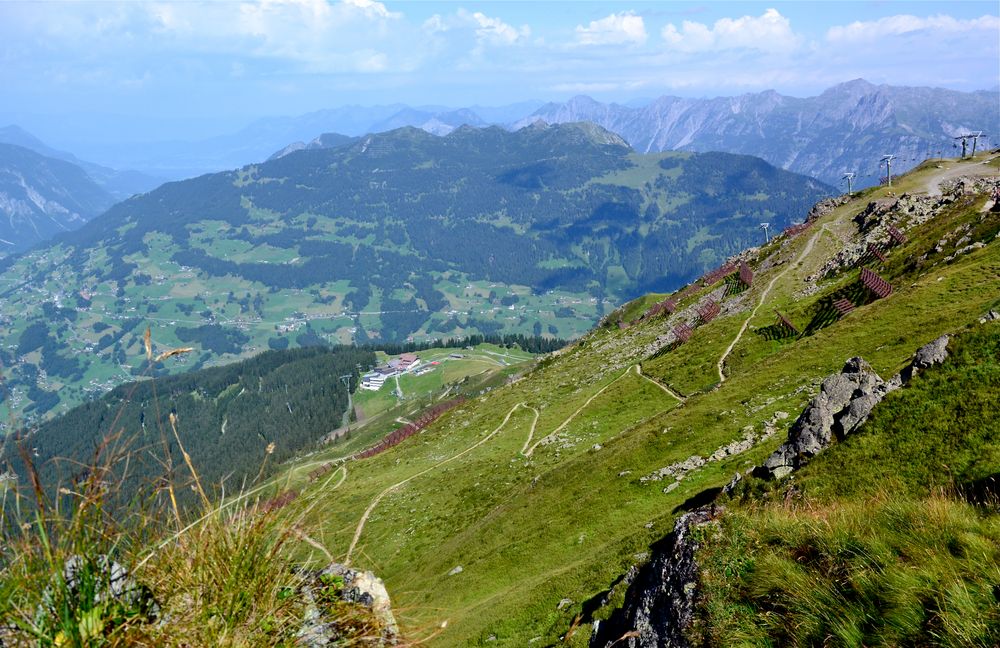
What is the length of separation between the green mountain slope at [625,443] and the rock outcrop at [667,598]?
1.77 m

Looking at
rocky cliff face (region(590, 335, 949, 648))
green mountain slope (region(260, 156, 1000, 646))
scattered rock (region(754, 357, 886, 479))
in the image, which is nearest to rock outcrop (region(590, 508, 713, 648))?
rocky cliff face (region(590, 335, 949, 648))

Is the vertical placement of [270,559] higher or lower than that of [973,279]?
higher

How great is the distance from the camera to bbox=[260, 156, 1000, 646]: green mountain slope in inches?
963

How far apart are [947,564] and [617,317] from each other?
12056cm

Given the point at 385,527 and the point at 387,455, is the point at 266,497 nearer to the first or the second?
the point at 385,527

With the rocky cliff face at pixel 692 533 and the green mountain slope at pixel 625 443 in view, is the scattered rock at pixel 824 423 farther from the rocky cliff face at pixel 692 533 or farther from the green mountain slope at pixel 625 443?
the green mountain slope at pixel 625 443

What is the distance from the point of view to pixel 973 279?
3900cm

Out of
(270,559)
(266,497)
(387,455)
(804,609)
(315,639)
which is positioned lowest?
(387,455)

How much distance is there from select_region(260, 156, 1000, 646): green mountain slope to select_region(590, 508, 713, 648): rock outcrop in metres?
1.77

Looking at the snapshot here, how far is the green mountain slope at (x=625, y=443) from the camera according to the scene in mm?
24453

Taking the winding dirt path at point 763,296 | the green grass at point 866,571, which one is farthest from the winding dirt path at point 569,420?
the green grass at point 866,571

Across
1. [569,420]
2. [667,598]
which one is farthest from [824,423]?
[569,420]

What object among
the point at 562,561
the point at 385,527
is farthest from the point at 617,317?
the point at 562,561

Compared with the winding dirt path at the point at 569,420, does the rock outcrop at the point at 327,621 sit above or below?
above
